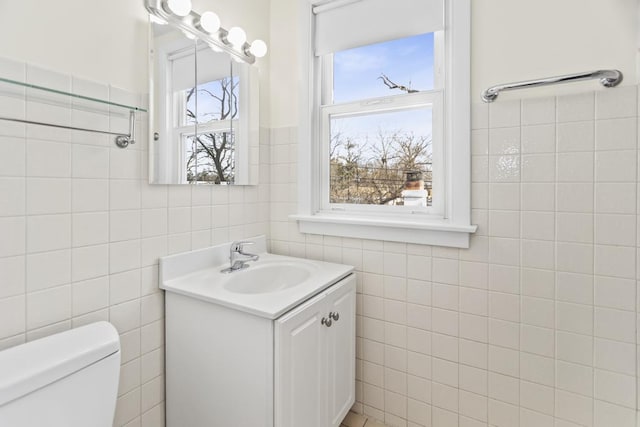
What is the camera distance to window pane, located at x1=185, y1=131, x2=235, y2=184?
1.41 metres

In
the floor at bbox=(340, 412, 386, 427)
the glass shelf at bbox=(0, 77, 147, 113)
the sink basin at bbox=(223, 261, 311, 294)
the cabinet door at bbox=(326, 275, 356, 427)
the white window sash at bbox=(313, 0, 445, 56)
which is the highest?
the white window sash at bbox=(313, 0, 445, 56)

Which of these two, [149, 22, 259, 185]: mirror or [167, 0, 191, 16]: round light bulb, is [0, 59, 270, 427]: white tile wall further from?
[167, 0, 191, 16]: round light bulb

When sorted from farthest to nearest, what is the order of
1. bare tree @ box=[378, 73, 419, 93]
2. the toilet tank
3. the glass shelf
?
bare tree @ box=[378, 73, 419, 93]
the glass shelf
the toilet tank

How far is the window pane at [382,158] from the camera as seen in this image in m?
1.57

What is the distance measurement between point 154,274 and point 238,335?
0.47 meters

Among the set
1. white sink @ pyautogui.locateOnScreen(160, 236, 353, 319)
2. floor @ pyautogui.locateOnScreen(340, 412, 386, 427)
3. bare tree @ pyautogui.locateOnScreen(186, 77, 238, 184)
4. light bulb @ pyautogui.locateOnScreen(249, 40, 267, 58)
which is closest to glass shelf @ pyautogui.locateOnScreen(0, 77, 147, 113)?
bare tree @ pyautogui.locateOnScreen(186, 77, 238, 184)

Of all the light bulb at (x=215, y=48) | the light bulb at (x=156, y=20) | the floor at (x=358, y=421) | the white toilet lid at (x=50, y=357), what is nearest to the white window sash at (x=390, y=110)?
the light bulb at (x=215, y=48)

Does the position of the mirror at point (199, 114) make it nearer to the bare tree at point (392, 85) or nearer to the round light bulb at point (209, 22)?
the round light bulb at point (209, 22)

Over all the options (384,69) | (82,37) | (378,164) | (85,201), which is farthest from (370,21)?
(85,201)

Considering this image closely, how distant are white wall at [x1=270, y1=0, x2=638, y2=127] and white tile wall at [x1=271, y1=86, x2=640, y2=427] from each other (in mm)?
106

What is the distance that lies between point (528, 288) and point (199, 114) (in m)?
1.59

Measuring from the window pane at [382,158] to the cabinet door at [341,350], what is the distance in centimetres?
48

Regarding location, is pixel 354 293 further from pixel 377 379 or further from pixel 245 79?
pixel 245 79

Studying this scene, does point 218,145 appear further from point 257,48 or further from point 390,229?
point 390,229
